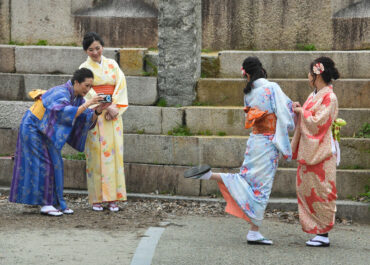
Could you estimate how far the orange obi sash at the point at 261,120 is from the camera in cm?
610

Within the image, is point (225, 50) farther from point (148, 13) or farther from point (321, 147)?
point (321, 147)

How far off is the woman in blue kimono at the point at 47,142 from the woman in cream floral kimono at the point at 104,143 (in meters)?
0.34

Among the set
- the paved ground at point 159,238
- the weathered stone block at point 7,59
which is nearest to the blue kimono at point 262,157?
the paved ground at point 159,238

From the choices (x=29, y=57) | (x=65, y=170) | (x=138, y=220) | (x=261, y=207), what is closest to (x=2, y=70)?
(x=29, y=57)

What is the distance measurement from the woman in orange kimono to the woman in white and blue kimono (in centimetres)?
21

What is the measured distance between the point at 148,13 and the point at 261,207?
5079mm

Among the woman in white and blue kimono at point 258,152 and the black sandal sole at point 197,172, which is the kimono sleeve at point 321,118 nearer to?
the woman in white and blue kimono at point 258,152

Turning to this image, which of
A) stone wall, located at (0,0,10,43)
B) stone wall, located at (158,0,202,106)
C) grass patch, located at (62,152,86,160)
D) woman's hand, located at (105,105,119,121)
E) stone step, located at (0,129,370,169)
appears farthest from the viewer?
stone wall, located at (0,0,10,43)

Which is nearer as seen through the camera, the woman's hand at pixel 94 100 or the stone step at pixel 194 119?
the woman's hand at pixel 94 100

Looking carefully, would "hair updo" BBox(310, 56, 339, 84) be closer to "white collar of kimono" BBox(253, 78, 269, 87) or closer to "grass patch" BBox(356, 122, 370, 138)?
"white collar of kimono" BBox(253, 78, 269, 87)

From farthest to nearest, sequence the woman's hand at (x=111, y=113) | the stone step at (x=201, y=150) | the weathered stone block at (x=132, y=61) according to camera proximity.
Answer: the weathered stone block at (x=132, y=61), the stone step at (x=201, y=150), the woman's hand at (x=111, y=113)

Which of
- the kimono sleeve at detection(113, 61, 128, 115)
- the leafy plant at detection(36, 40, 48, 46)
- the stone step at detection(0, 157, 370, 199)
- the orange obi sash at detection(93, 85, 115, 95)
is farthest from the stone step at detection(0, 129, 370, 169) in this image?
the leafy plant at detection(36, 40, 48, 46)

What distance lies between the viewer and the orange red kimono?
20.1ft

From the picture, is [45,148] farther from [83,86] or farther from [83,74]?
[83,74]
